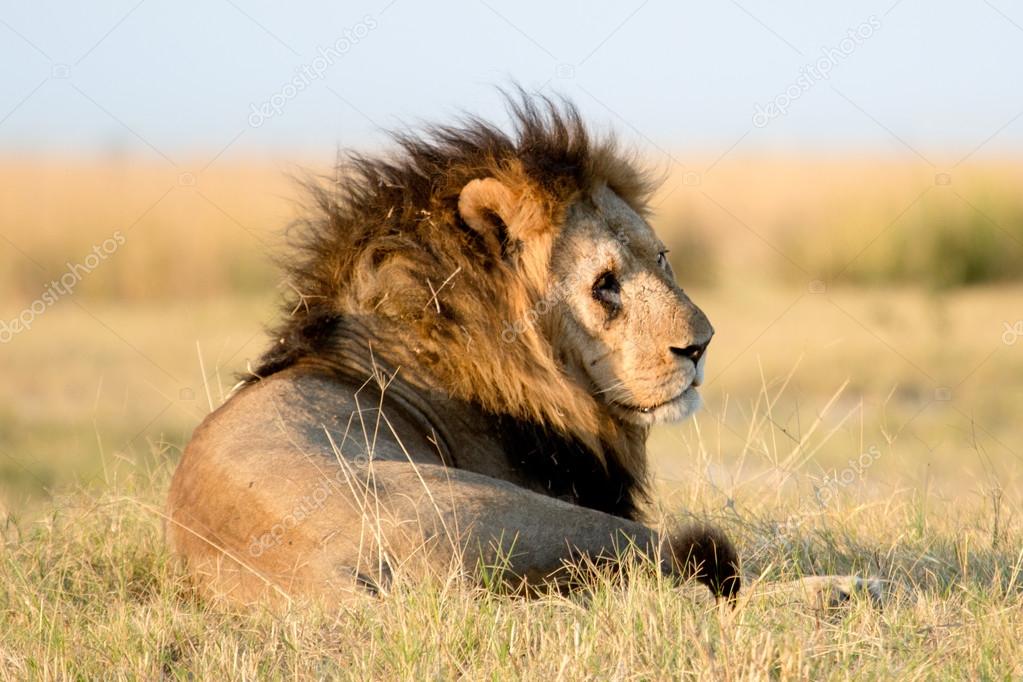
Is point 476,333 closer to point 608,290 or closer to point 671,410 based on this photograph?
point 608,290

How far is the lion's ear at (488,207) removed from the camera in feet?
13.7

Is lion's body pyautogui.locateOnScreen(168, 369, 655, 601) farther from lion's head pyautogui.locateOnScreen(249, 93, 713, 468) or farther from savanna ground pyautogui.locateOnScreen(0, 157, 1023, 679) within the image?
lion's head pyautogui.locateOnScreen(249, 93, 713, 468)

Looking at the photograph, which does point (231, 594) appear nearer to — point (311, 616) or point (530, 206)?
point (311, 616)

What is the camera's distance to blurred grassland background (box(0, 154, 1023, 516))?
28.8 ft

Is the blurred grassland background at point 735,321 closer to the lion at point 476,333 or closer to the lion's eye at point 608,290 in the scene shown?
the lion at point 476,333

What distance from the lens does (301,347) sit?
165 inches

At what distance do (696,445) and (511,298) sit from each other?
5.07 meters
